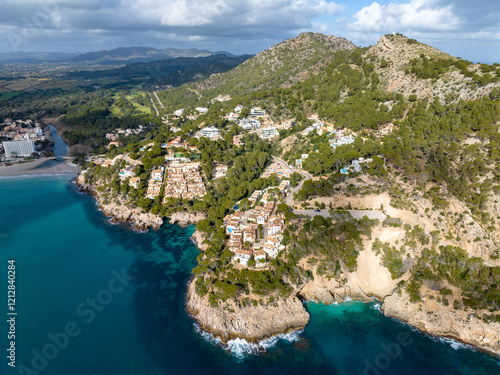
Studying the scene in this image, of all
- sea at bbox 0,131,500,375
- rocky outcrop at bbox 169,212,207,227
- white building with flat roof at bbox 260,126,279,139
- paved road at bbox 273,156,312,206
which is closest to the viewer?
sea at bbox 0,131,500,375

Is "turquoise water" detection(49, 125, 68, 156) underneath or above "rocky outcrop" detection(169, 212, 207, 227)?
underneath

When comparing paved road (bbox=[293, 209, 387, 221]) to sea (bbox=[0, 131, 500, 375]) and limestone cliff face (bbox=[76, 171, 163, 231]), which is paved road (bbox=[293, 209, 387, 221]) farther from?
limestone cliff face (bbox=[76, 171, 163, 231])

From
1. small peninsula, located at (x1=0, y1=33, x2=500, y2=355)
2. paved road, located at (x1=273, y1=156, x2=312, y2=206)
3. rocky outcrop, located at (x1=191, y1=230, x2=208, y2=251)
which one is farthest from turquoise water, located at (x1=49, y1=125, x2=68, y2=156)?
paved road, located at (x1=273, y1=156, x2=312, y2=206)

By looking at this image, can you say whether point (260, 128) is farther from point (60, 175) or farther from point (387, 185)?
point (60, 175)

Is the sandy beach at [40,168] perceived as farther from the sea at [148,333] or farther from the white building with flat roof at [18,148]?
the sea at [148,333]

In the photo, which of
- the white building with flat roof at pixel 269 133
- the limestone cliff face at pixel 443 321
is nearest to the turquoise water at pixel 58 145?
the white building with flat roof at pixel 269 133

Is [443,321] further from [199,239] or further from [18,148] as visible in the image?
[18,148]
